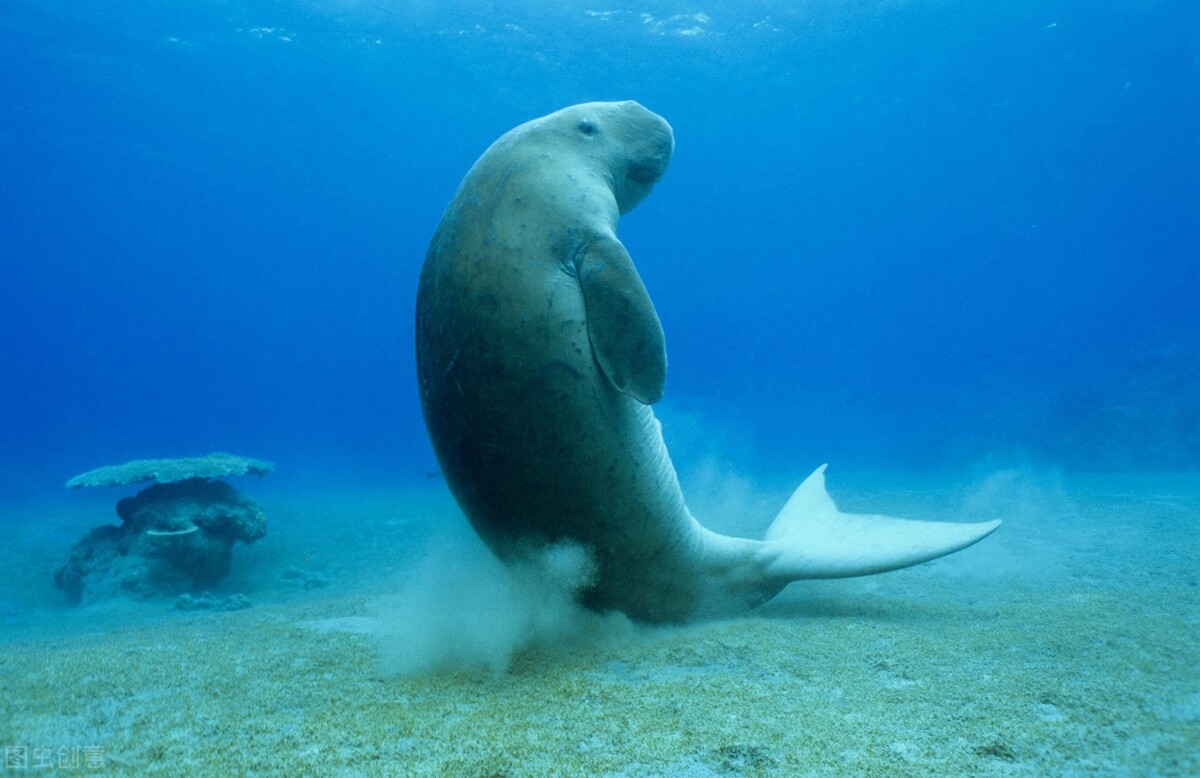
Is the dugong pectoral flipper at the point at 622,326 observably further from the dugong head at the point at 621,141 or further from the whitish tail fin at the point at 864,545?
the whitish tail fin at the point at 864,545

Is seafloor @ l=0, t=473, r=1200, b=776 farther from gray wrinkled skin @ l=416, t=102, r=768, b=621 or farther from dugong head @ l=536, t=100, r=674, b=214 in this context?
dugong head @ l=536, t=100, r=674, b=214

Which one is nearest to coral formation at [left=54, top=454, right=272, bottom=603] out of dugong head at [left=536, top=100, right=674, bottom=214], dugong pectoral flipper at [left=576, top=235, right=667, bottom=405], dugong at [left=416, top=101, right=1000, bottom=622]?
dugong at [left=416, top=101, right=1000, bottom=622]

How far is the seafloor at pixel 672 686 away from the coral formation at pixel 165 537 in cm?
467

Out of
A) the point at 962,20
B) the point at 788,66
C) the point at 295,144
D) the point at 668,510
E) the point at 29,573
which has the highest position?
the point at 295,144

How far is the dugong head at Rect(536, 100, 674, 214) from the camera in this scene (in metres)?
3.70

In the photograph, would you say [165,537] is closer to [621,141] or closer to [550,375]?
[550,375]

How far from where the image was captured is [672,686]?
2.65m

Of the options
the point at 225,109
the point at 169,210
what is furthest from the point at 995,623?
the point at 169,210

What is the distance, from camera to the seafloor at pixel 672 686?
6.47ft

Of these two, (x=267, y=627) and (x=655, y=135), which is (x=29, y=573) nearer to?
(x=267, y=627)

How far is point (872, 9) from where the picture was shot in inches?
1271

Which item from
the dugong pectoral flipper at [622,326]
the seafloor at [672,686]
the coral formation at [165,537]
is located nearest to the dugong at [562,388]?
the dugong pectoral flipper at [622,326]

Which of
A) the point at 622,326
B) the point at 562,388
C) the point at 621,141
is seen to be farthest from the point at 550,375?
the point at 621,141

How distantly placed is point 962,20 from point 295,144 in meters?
46.5
